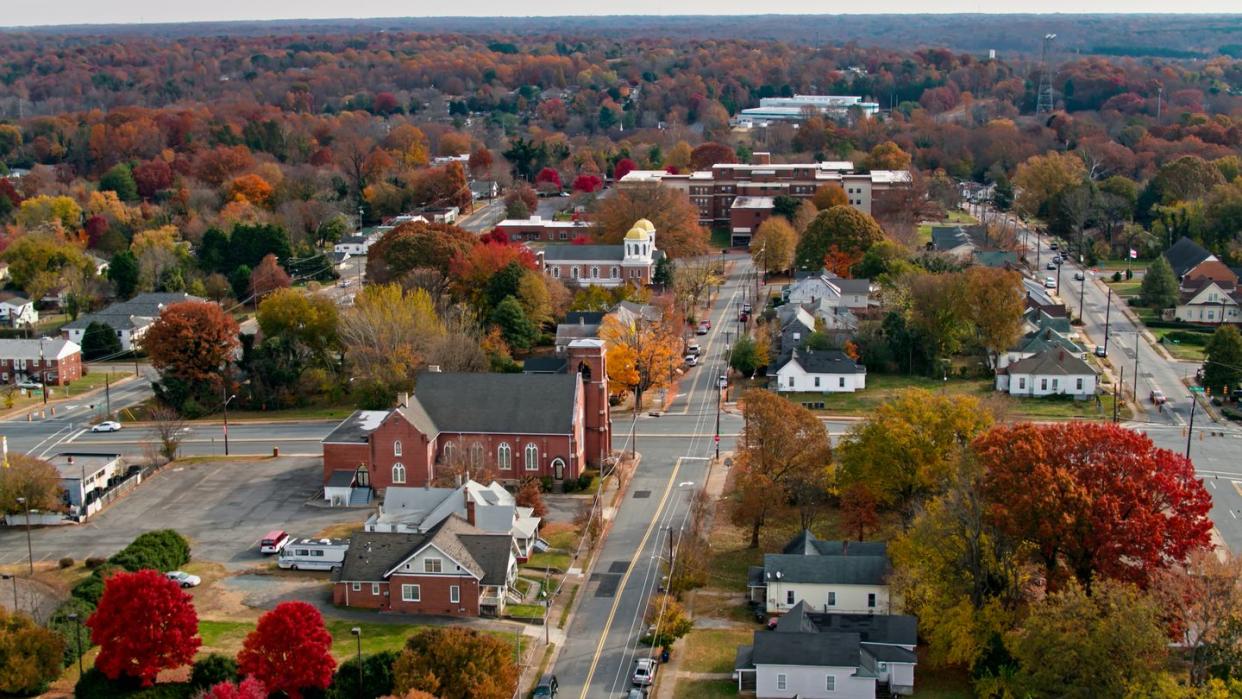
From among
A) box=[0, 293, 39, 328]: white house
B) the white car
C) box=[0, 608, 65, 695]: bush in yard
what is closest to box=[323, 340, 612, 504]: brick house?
the white car

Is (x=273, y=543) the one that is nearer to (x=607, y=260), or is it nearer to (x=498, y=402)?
(x=498, y=402)

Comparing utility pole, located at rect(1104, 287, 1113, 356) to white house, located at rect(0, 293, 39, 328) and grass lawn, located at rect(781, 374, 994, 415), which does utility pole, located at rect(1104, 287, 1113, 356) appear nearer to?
grass lawn, located at rect(781, 374, 994, 415)

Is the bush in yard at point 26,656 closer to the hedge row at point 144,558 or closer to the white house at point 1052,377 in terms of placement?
the hedge row at point 144,558

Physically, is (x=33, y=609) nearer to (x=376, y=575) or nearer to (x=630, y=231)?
(x=376, y=575)

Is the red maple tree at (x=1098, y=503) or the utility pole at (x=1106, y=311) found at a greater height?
the red maple tree at (x=1098, y=503)

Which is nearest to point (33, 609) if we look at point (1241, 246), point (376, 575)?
point (376, 575)

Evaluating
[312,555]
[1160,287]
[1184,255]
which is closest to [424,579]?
[312,555]

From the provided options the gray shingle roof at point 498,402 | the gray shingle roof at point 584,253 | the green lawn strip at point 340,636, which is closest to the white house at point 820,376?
the gray shingle roof at point 498,402
